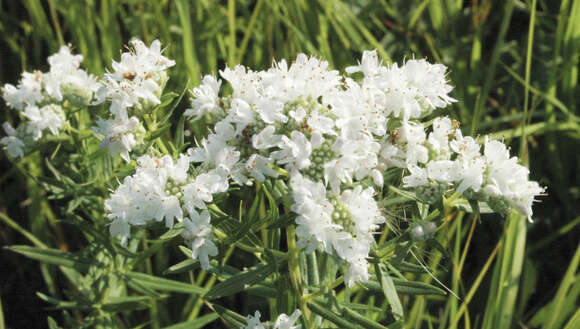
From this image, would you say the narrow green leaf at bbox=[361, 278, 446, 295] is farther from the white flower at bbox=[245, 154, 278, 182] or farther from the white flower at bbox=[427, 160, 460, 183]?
the white flower at bbox=[245, 154, 278, 182]

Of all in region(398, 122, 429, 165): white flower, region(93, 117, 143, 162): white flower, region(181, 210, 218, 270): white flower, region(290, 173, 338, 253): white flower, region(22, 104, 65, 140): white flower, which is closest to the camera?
region(290, 173, 338, 253): white flower

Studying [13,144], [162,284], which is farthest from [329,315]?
[13,144]

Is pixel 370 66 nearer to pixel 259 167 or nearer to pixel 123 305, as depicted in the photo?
pixel 259 167

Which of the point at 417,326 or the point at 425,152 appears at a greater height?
the point at 425,152

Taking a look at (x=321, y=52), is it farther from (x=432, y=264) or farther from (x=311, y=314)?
(x=311, y=314)

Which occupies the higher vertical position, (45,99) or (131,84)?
(45,99)

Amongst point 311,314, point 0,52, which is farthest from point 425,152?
point 0,52

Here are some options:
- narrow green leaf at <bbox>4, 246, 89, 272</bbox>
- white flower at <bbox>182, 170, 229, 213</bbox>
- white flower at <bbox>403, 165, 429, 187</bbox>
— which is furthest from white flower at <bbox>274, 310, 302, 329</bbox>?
narrow green leaf at <bbox>4, 246, 89, 272</bbox>
